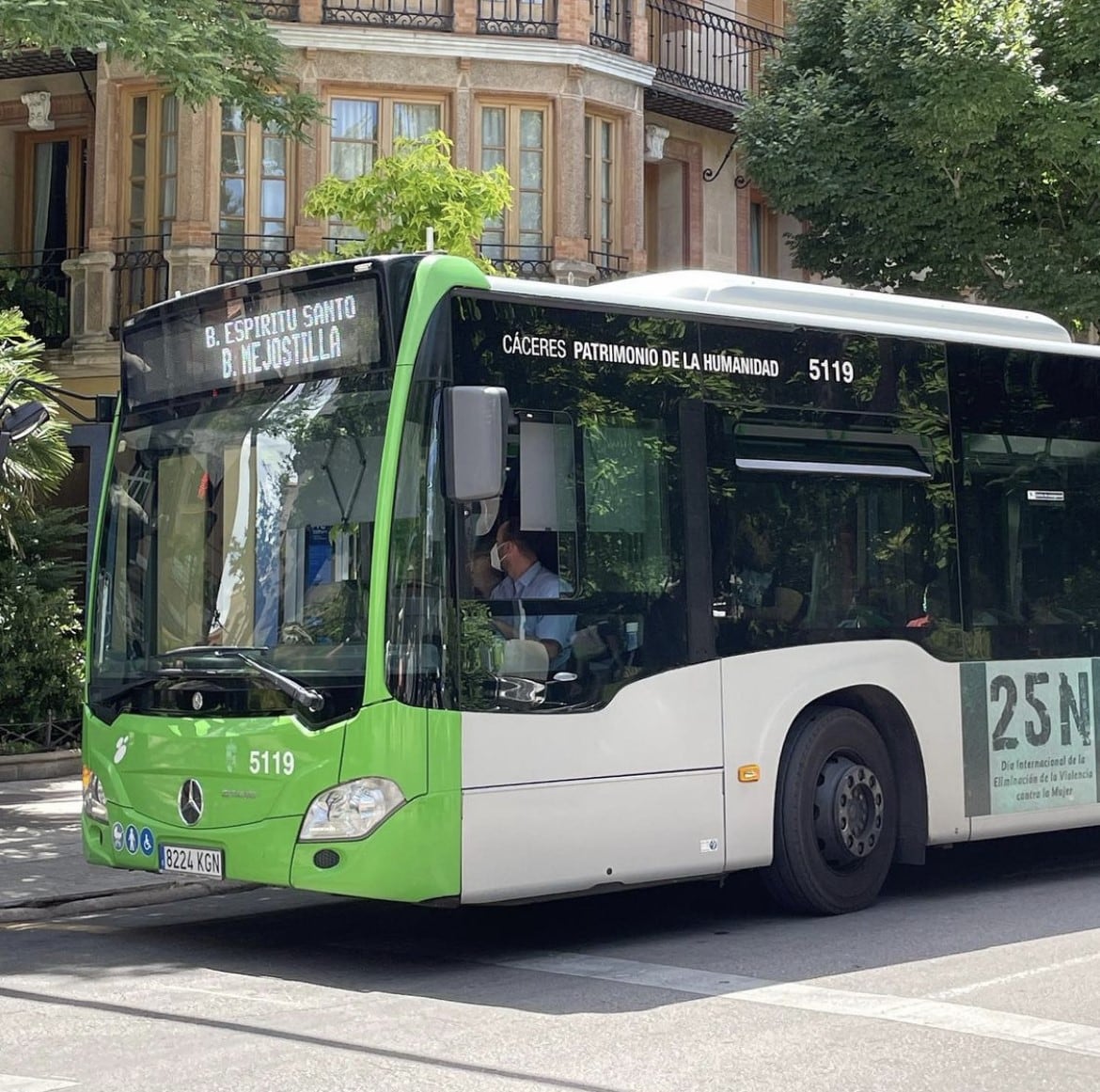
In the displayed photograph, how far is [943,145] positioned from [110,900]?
488 inches

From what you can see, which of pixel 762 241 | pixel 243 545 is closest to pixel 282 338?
pixel 243 545

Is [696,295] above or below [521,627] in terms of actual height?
above

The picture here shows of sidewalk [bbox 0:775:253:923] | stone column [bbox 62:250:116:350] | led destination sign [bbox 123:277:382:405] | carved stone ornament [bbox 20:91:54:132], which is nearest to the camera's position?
led destination sign [bbox 123:277:382:405]

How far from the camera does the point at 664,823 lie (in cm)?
910

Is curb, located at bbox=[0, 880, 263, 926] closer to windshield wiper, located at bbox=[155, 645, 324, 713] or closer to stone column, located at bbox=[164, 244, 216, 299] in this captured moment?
windshield wiper, located at bbox=[155, 645, 324, 713]

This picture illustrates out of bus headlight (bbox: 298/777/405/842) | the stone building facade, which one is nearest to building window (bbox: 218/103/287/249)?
the stone building facade

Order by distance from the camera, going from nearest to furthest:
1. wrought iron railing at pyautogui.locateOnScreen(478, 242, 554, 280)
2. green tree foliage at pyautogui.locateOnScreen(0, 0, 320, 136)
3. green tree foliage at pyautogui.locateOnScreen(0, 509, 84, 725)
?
green tree foliage at pyautogui.locateOnScreen(0, 0, 320, 136) < green tree foliage at pyautogui.locateOnScreen(0, 509, 84, 725) < wrought iron railing at pyautogui.locateOnScreen(478, 242, 554, 280)

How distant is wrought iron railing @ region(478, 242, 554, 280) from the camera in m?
23.4

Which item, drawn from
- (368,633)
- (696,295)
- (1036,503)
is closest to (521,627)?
(368,633)

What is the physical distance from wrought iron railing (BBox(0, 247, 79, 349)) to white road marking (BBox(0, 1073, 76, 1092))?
18.1 meters

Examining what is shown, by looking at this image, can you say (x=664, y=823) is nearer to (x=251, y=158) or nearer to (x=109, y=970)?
(x=109, y=970)

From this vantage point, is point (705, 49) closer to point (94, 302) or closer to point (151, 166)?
point (151, 166)

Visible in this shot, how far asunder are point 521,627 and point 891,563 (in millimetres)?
2564

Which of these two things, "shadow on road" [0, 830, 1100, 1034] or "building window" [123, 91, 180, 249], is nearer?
"shadow on road" [0, 830, 1100, 1034]
